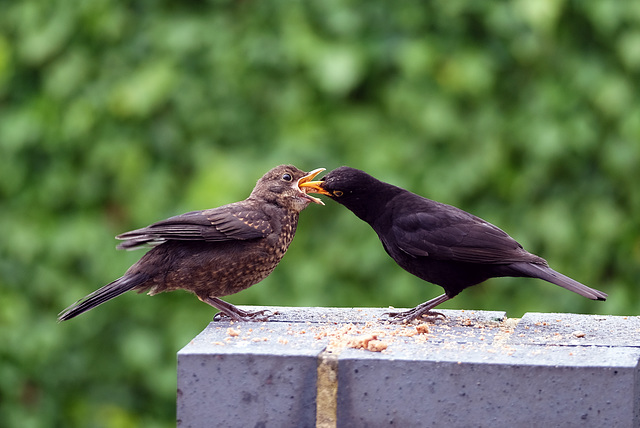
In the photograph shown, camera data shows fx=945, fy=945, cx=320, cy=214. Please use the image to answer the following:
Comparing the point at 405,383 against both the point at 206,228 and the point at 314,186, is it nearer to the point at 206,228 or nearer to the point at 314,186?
the point at 206,228

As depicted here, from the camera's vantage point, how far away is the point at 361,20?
16.4ft

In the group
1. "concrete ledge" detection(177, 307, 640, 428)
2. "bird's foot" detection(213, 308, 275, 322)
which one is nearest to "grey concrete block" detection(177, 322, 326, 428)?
"concrete ledge" detection(177, 307, 640, 428)

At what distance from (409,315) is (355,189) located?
2.12ft

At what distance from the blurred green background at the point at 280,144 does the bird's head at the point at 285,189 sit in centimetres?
84

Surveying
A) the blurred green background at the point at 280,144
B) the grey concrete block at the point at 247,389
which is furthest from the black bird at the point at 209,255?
the blurred green background at the point at 280,144

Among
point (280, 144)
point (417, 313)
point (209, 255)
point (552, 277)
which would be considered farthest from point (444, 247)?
point (280, 144)

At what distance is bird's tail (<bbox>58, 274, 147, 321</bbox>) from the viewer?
11.3ft

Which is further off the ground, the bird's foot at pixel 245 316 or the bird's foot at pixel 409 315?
the bird's foot at pixel 245 316

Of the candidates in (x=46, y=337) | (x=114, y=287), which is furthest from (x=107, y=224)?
(x=114, y=287)

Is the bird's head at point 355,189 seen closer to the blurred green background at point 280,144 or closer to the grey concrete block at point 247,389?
the blurred green background at point 280,144

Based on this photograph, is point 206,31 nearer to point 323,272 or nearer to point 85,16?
point 85,16

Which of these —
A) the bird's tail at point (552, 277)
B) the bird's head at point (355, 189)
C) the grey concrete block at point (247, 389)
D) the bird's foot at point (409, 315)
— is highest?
the bird's head at point (355, 189)

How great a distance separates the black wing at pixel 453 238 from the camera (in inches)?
141

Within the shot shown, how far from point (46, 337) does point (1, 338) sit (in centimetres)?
29
